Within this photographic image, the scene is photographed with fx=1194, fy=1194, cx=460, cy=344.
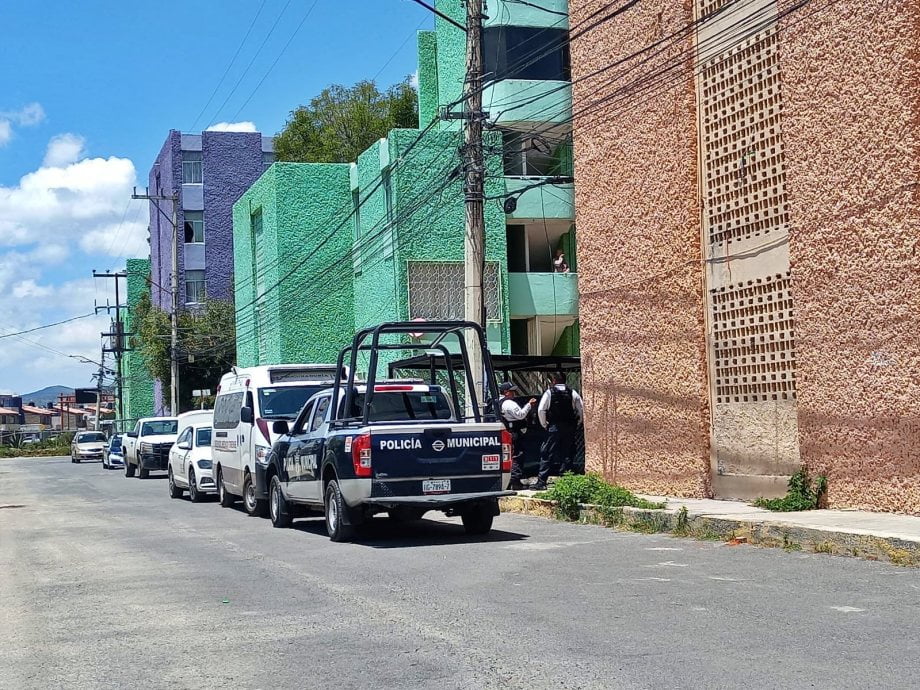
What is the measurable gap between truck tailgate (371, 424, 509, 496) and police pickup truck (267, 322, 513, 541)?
0.01m

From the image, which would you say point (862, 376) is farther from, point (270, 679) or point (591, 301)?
point (270, 679)

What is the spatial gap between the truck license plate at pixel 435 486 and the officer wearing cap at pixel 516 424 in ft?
22.5

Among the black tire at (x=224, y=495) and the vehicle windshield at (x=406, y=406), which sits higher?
the vehicle windshield at (x=406, y=406)

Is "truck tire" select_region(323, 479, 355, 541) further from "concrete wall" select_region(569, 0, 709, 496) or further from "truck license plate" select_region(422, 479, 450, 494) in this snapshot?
"concrete wall" select_region(569, 0, 709, 496)

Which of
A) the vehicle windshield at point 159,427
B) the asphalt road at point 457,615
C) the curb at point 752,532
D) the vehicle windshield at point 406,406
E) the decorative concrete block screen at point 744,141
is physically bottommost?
the asphalt road at point 457,615

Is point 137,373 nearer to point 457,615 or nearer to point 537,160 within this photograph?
point 537,160

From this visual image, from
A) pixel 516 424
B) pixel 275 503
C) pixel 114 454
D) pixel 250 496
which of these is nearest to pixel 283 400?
pixel 250 496

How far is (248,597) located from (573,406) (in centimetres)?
1103

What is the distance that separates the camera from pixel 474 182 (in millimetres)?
20344

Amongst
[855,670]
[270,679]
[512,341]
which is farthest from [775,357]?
[512,341]

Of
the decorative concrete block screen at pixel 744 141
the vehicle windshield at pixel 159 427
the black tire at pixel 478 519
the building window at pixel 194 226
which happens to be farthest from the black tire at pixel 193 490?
the building window at pixel 194 226

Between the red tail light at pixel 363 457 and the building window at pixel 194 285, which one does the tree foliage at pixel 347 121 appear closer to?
the building window at pixel 194 285

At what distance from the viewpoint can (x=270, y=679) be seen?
21.9 feet

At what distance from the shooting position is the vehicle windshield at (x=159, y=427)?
39941mm
